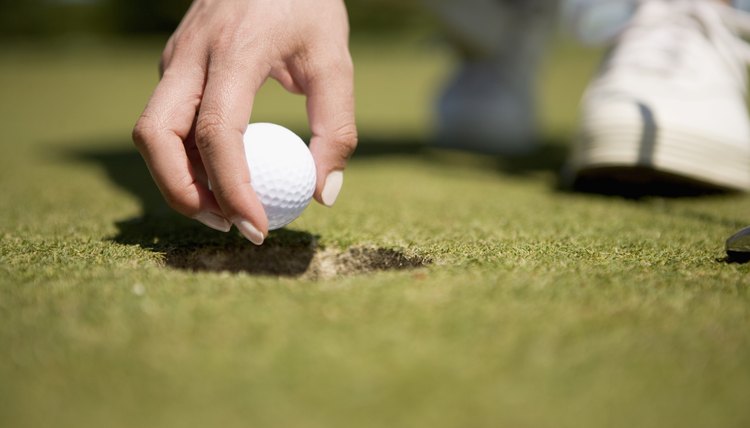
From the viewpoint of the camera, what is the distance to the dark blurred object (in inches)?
891

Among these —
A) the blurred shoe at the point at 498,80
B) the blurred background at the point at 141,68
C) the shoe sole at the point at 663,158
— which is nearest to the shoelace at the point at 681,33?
the shoe sole at the point at 663,158

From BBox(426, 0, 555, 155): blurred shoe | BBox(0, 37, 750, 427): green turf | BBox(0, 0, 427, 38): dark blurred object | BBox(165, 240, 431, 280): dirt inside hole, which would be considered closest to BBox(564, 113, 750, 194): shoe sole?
BBox(0, 37, 750, 427): green turf

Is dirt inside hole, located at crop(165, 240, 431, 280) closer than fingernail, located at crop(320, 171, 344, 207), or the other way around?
fingernail, located at crop(320, 171, 344, 207)

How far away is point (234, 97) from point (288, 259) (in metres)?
0.50


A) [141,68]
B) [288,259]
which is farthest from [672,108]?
[141,68]

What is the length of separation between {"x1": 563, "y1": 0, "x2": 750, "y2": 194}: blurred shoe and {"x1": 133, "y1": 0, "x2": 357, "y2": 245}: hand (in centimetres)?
124

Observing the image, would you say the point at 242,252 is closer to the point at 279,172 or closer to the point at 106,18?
the point at 279,172

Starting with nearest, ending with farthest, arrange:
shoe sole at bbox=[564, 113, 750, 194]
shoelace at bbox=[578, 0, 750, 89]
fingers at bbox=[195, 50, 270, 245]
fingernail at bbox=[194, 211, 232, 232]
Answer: fingers at bbox=[195, 50, 270, 245]
fingernail at bbox=[194, 211, 232, 232]
shoe sole at bbox=[564, 113, 750, 194]
shoelace at bbox=[578, 0, 750, 89]

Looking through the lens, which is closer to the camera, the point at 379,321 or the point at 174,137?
the point at 379,321

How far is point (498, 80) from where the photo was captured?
368cm

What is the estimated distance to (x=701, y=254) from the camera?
1592 mm

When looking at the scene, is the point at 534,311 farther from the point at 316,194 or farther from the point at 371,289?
the point at 316,194

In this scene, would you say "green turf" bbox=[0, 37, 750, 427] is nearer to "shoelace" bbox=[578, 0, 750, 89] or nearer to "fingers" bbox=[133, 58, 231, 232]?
"fingers" bbox=[133, 58, 231, 232]

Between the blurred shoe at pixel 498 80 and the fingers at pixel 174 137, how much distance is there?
7.58 ft
